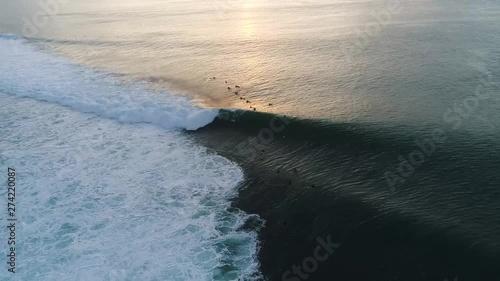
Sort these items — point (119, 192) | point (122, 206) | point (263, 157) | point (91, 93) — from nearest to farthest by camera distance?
point (122, 206)
point (119, 192)
point (263, 157)
point (91, 93)

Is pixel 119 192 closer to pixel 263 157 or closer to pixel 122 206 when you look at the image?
pixel 122 206

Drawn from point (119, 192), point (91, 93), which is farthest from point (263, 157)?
point (91, 93)

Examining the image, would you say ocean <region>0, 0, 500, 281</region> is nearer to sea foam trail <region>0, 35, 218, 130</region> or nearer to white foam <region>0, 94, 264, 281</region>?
white foam <region>0, 94, 264, 281</region>

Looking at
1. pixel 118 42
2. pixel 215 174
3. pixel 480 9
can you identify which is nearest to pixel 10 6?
pixel 118 42

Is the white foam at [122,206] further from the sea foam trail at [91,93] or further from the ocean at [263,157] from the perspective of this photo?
the sea foam trail at [91,93]

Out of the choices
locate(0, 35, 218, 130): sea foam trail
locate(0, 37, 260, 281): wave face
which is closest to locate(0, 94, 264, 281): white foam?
locate(0, 37, 260, 281): wave face

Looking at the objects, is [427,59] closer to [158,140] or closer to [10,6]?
[158,140]
